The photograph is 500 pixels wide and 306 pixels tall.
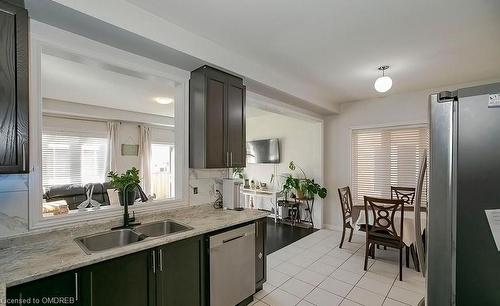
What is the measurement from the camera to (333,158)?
196 inches

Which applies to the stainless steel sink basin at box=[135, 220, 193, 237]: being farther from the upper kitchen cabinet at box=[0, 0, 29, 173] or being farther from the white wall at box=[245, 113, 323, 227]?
the white wall at box=[245, 113, 323, 227]

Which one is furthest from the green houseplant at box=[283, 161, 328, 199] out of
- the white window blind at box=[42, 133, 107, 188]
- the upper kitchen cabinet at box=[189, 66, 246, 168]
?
the white window blind at box=[42, 133, 107, 188]

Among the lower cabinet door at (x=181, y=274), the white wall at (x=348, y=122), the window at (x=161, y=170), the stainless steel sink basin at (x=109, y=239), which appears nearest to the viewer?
the lower cabinet door at (x=181, y=274)

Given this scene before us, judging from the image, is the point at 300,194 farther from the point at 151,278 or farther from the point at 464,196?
the point at 464,196

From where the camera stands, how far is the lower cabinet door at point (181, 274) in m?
1.73

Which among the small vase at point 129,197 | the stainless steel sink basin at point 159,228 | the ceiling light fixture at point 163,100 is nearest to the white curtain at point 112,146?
the ceiling light fixture at point 163,100

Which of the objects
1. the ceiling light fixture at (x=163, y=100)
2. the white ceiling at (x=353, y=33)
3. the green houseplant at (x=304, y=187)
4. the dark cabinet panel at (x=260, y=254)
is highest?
the white ceiling at (x=353, y=33)

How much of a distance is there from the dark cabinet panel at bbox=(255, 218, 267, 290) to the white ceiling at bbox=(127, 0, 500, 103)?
6.36 ft

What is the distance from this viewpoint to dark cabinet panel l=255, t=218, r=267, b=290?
254cm

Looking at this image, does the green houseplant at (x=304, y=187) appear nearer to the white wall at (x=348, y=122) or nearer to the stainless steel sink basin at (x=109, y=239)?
the white wall at (x=348, y=122)

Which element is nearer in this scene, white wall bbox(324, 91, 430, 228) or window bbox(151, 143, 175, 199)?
white wall bbox(324, 91, 430, 228)

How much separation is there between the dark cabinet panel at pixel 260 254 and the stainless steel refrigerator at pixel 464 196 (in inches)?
69.0

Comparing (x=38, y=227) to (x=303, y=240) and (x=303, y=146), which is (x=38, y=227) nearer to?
(x=303, y=240)

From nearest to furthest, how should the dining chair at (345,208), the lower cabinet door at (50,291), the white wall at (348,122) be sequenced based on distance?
the lower cabinet door at (50,291)
the dining chair at (345,208)
the white wall at (348,122)
